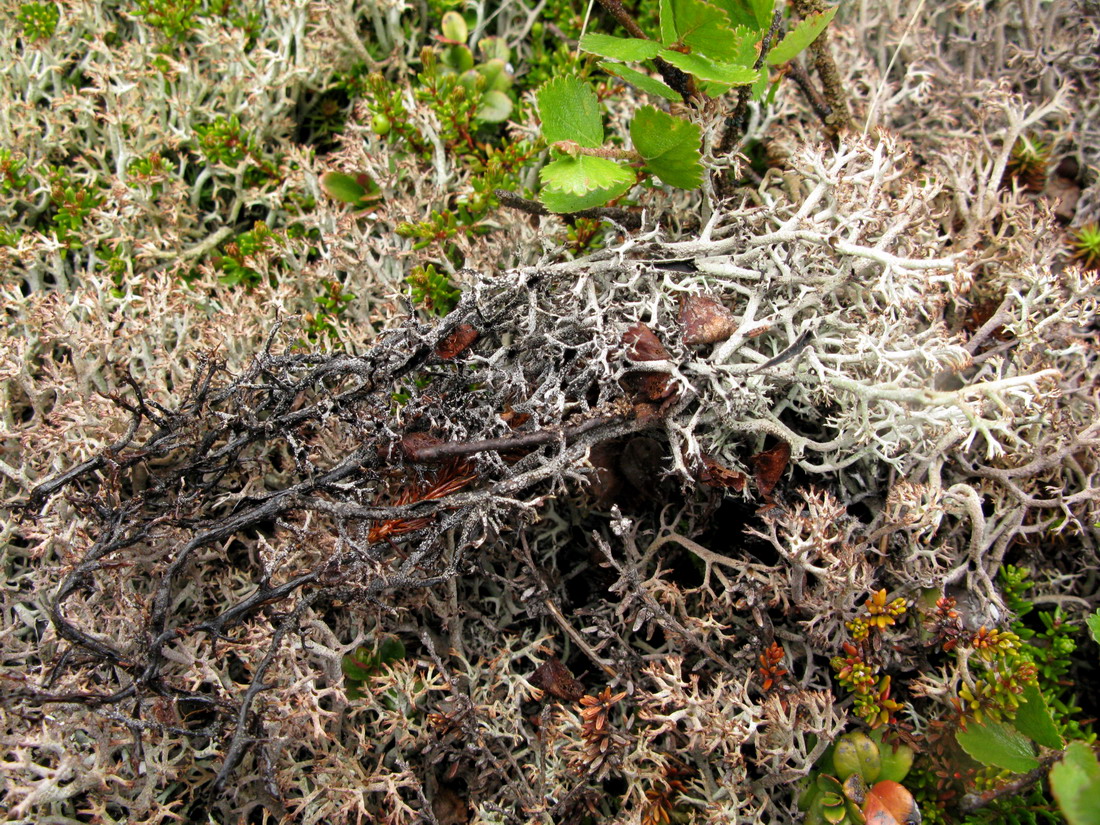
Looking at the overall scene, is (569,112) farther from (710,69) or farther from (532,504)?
(532,504)

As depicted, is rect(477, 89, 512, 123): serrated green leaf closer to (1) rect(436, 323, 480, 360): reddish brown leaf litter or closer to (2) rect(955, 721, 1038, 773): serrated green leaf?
(1) rect(436, 323, 480, 360): reddish brown leaf litter

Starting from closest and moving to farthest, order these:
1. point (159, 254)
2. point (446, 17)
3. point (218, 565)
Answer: point (218, 565) < point (159, 254) < point (446, 17)

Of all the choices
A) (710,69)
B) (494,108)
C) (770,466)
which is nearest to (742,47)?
(710,69)

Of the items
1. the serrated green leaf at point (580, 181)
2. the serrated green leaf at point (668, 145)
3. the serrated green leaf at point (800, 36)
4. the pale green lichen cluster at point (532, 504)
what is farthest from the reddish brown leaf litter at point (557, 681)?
the serrated green leaf at point (800, 36)

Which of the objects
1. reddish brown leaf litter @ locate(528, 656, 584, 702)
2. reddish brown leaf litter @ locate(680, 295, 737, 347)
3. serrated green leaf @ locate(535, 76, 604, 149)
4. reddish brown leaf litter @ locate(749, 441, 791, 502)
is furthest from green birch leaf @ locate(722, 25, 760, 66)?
reddish brown leaf litter @ locate(528, 656, 584, 702)

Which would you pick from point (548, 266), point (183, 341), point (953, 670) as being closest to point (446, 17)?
point (548, 266)

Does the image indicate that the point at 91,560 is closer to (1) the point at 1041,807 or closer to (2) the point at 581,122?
(2) the point at 581,122

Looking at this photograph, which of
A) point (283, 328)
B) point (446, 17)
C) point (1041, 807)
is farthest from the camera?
point (446, 17)
